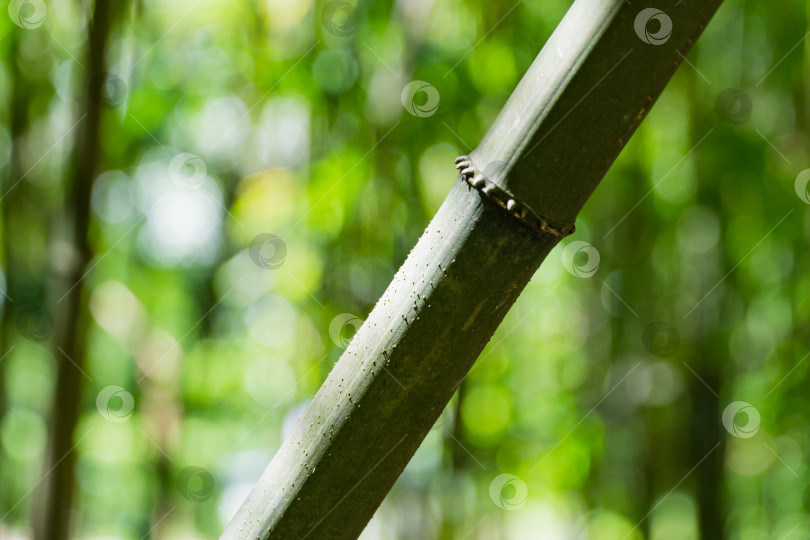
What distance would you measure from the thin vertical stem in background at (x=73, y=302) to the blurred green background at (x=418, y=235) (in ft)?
0.79

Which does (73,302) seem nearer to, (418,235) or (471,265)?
(418,235)

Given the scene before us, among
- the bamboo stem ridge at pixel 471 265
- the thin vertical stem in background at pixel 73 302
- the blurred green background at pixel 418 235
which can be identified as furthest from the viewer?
the blurred green background at pixel 418 235

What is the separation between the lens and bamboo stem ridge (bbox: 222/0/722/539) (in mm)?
264

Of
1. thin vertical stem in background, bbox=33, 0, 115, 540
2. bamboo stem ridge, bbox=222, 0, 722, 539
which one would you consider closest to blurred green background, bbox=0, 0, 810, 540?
thin vertical stem in background, bbox=33, 0, 115, 540

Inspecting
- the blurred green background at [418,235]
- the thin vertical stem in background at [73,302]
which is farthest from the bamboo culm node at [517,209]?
the blurred green background at [418,235]

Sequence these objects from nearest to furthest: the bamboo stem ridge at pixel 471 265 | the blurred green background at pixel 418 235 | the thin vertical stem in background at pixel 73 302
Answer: the bamboo stem ridge at pixel 471 265, the thin vertical stem in background at pixel 73 302, the blurred green background at pixel 418 235

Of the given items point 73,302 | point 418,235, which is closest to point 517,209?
point 73,302

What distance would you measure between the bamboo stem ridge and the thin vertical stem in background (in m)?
1.14

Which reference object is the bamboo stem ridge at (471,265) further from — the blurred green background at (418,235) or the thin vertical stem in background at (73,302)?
the blurred green background at (418,235)

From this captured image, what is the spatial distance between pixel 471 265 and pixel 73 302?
1.22 meters

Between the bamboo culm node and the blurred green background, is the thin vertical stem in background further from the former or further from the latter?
the bamboo culm node

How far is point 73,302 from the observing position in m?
1.31

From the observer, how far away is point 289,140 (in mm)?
2303

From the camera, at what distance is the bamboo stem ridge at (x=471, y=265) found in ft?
0.87
